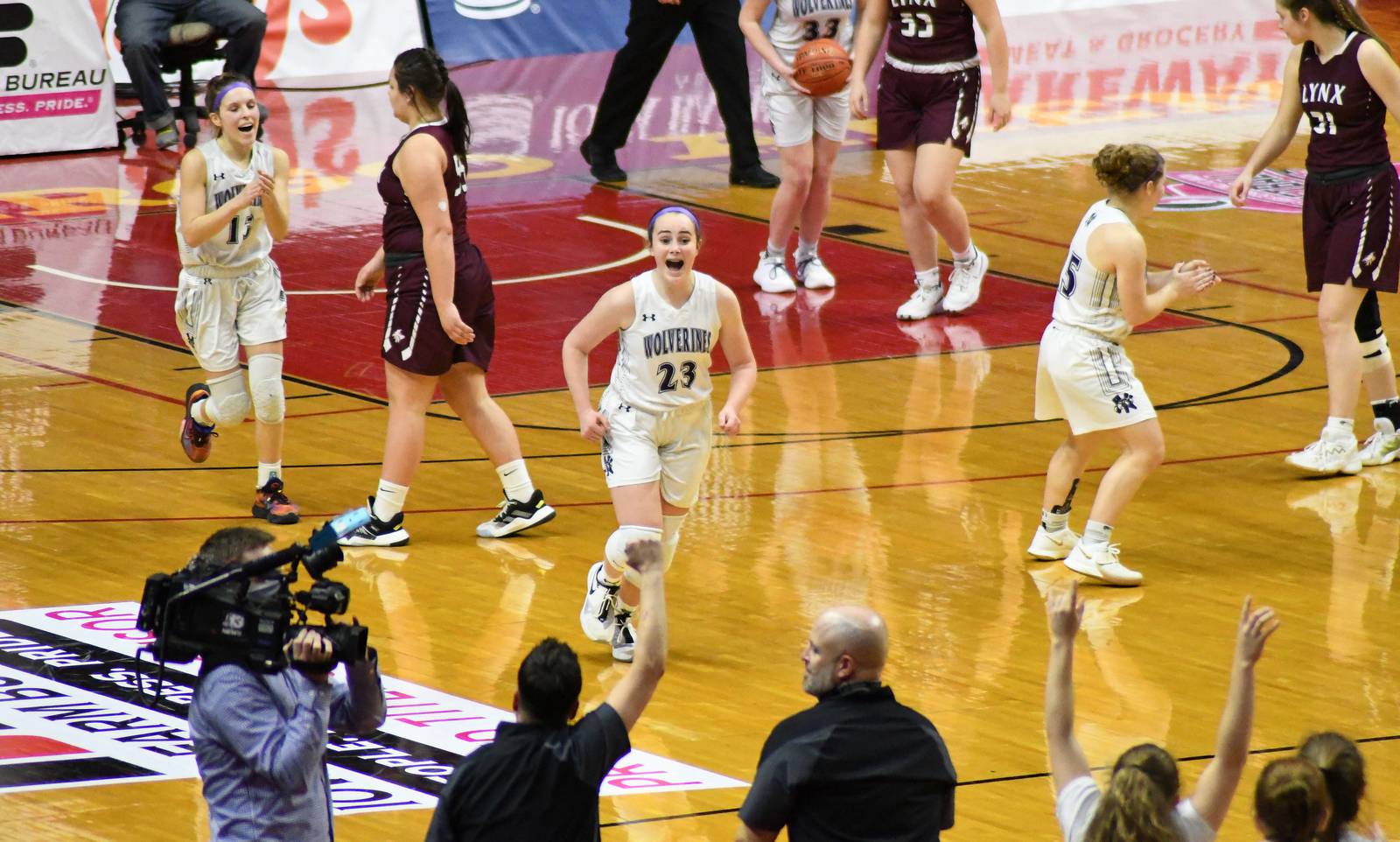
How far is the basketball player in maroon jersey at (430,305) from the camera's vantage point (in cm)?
852

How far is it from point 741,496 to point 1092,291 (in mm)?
1891

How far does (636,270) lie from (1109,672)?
6.43m

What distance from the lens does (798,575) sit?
27.4 feet

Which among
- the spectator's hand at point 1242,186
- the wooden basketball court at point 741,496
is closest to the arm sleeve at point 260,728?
the wooden basketball court at point 741,496

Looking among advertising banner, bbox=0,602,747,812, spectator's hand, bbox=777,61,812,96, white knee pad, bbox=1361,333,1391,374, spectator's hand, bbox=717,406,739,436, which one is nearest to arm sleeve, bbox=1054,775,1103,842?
advertising banner, bbox=0,602,747,812

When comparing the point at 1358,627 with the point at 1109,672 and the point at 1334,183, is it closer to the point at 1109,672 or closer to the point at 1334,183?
the point at 1109,672

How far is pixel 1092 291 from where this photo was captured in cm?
838

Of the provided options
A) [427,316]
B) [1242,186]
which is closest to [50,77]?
[427,316]

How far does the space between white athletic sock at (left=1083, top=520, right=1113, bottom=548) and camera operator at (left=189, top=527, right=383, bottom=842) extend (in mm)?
4274

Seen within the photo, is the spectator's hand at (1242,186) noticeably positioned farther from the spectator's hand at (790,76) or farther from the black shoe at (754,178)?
the black shoe at (754,178)

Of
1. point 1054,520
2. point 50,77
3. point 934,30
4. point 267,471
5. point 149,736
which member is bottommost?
point 1054,520

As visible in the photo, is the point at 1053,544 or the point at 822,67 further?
the point at 822,67

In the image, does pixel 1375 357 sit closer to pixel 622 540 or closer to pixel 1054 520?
pixel 1054 520

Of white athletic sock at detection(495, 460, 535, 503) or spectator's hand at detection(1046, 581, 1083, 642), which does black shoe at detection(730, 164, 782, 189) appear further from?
spectator's hand at detection(1046, 581, 1083, 642)
